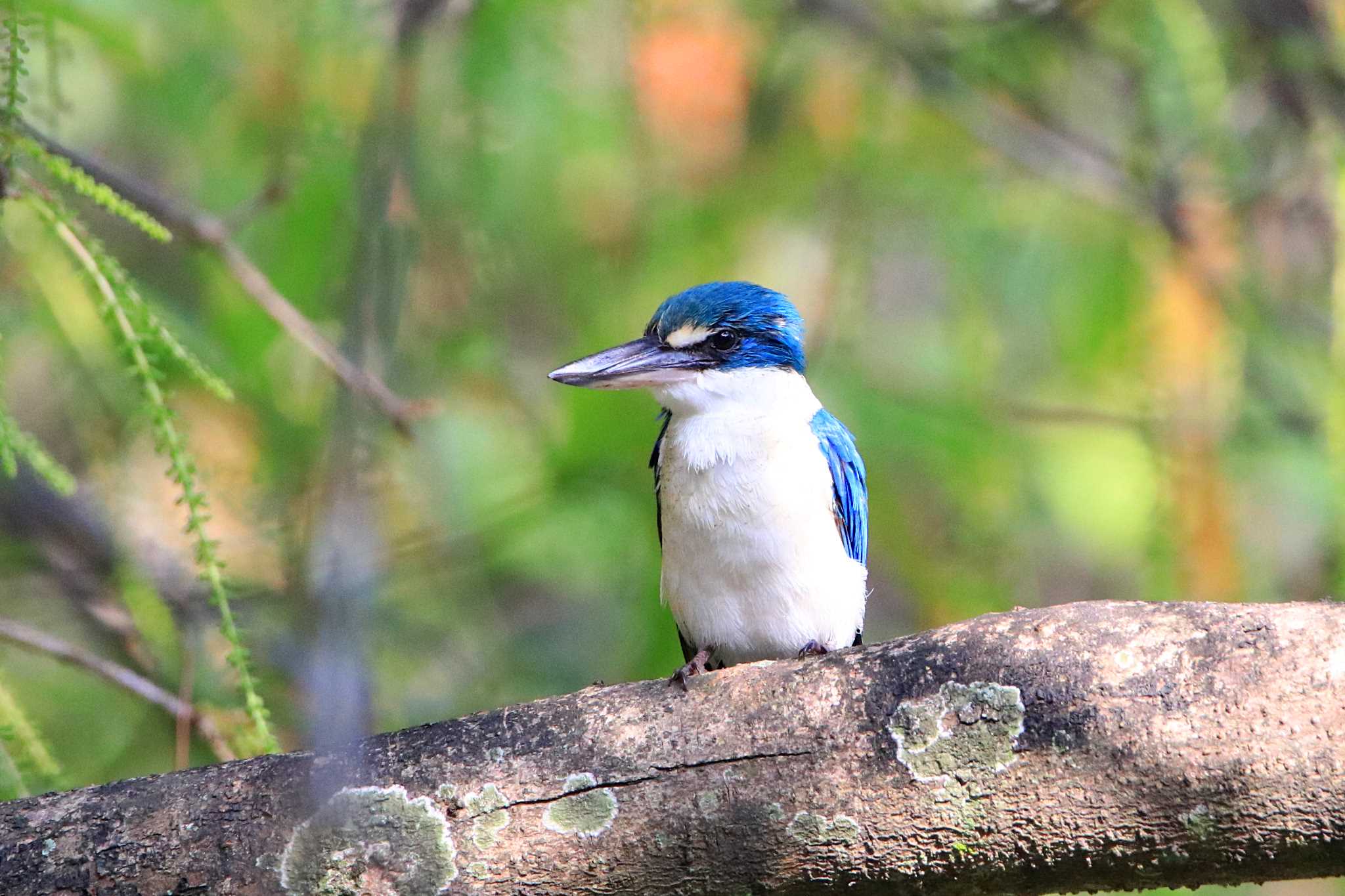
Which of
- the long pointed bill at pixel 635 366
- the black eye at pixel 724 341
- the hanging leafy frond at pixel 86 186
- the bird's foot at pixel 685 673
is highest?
the black eye at pixel 724 341

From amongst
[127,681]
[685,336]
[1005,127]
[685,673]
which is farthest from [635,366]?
[1005,127]

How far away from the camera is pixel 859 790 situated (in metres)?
2.31

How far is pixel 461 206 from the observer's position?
3.06 metres

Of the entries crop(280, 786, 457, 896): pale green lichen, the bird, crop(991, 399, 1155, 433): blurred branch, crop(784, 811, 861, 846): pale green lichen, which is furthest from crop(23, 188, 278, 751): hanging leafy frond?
crop(991, 399, 1155, 433): blurred branch

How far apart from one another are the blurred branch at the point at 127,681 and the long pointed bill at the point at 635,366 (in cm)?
118

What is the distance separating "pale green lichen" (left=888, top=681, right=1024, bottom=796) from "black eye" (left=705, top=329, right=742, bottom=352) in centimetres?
167

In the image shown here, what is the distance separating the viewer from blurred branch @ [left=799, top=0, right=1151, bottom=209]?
4.71m

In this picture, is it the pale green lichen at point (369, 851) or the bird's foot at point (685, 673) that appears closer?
the pale green lichen at point (369, 851)

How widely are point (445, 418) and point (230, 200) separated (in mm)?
965

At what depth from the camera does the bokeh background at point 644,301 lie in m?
3.64

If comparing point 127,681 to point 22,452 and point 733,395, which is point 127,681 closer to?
point 22,452

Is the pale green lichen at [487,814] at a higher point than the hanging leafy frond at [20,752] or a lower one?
lower

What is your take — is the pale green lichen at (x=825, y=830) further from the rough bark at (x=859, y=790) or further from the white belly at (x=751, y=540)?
the white belly at (x=751, y=540)

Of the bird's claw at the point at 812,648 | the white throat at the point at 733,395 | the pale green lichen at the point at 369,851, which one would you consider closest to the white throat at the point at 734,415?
the white throat at the point at 733,395
